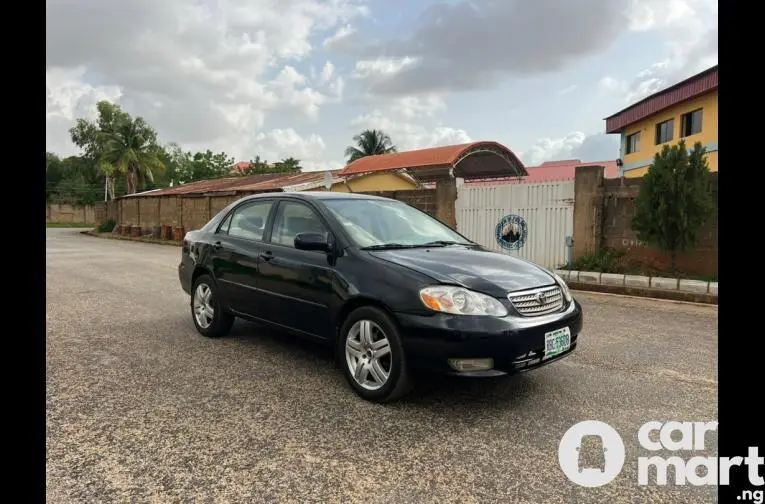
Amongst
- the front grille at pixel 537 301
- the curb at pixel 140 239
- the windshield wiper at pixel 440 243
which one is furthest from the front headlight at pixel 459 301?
the curb at pixel 140 239

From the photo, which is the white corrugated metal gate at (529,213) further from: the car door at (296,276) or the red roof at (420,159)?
the car door at (296,276)

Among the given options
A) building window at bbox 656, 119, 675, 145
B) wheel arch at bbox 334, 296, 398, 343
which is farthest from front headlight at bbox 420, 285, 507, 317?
building window at bbox 656, 119, 675, 145

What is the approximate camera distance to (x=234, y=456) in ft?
9.50

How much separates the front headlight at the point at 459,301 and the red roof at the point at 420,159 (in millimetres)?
14687

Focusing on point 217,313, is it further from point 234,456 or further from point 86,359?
point 234,456

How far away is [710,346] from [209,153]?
186ft

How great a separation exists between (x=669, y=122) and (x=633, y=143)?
3.57m

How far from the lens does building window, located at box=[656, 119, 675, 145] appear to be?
24472 mm

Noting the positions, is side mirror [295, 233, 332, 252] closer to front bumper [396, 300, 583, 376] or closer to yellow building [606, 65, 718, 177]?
front bumper [396, 300, 583, 376]

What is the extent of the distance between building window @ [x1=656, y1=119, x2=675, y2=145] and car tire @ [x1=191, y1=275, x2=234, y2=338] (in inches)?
Answer: 979

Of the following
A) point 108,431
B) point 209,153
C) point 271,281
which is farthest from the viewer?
point 209,153

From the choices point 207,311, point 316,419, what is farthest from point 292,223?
point 316,419
